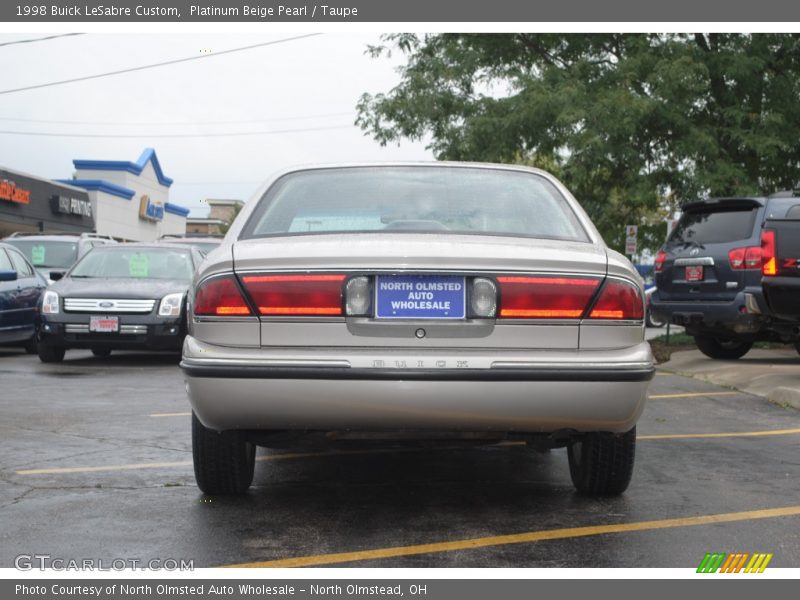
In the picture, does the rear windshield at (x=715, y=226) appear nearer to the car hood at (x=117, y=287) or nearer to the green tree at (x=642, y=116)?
the green tree at (x=642, y=116)

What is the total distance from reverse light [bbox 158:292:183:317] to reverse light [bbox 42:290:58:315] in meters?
1.21

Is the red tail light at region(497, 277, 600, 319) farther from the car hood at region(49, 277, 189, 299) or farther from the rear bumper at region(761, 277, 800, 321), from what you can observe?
the car hood at region(49, 277, 189, 299)

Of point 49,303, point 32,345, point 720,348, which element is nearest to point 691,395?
point 720,348

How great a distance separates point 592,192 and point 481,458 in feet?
45.4

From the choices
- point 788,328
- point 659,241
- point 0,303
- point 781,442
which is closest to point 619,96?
point 659,241

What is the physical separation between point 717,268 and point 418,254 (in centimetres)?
914

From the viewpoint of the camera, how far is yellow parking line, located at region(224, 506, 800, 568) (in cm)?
407

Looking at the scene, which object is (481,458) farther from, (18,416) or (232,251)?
(18,416)

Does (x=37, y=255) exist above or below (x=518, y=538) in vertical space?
below

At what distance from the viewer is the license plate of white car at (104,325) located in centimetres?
1238

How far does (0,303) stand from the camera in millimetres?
13477

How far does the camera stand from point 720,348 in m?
14.3

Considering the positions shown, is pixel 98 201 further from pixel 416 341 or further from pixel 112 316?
pixel 416 341

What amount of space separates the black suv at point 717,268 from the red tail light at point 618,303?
806cm
